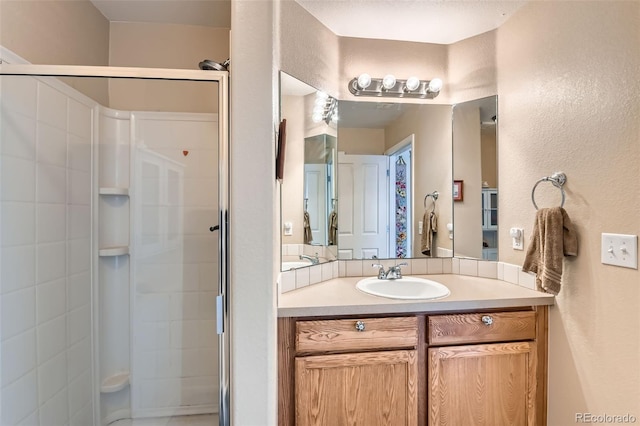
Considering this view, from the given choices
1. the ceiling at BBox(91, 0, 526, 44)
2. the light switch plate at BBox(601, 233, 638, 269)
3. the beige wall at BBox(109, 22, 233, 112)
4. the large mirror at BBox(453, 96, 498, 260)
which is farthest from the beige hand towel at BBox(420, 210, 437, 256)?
the beige wall at BBox(109, 22, 233, 112)

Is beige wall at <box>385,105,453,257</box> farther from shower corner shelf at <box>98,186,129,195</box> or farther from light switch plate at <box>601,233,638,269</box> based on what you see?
shower corner shelf at <box>98,186,129,195</box>

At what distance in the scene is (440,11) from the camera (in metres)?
1.60

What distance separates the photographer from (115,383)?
5.28 ft

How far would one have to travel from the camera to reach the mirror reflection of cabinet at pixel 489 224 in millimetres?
1763

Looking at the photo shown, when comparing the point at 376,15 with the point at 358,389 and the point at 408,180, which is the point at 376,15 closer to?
the point at 408,180

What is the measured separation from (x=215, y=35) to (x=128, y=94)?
0.74 m

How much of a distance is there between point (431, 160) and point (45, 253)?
85.7 inches

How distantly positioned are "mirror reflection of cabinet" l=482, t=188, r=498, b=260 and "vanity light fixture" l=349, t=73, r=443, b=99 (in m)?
0.74

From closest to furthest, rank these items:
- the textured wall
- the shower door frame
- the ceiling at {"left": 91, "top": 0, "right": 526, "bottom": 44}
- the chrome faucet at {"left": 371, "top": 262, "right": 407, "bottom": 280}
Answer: the textured wall → the shower door frame → the ceiling at {"left": 91, "top": 0, "right": 526, "bottom": 44} → the chrome faucet at {"left": 371, "top": 262, "right": 407, "bottom": 280}

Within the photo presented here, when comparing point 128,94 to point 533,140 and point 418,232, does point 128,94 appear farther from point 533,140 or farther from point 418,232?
point 533,140

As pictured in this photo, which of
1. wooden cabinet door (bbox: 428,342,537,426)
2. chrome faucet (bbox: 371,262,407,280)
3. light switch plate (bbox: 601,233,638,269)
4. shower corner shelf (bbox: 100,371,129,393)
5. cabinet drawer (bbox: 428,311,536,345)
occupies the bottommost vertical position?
shower corner shelf (bbox: 100,371,129,393)

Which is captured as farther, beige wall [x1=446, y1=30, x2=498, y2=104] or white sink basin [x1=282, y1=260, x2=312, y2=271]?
beige wall [x1=446, y1=30, x2=498, y2=104]

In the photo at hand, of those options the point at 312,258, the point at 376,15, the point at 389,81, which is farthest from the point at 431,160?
the point at 312,258

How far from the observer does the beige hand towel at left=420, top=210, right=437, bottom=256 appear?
73.8 inches
